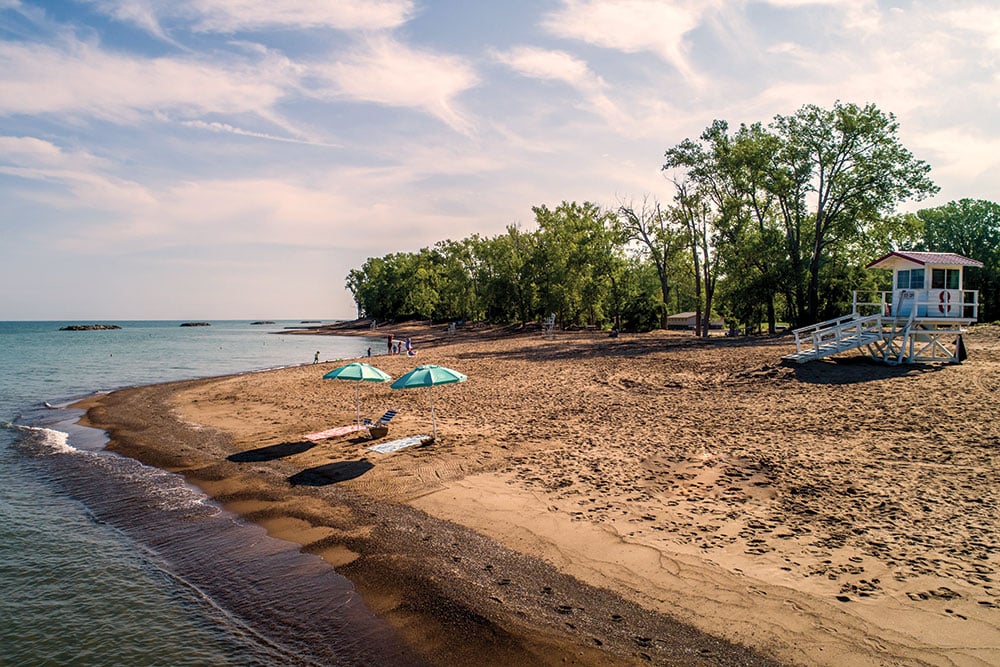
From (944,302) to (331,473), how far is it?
23.4 meters

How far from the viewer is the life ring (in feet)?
70.3

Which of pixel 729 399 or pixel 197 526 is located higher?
pixel 729 399

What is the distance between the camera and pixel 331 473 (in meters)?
13.7

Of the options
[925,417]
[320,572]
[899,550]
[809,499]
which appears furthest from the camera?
[925,417]

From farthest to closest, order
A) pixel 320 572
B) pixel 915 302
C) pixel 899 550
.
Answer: pixel 915 302, pixel 320 572, pixel 899 550

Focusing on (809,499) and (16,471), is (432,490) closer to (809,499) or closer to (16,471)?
(809,499)

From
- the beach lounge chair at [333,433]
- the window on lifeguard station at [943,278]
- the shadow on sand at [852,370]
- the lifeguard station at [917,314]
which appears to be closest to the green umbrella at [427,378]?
the beach lounge chair at [333,433]

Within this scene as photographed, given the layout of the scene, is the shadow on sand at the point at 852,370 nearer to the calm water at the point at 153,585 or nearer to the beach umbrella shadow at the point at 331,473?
the beach umbrella shadow at the point at 331,473

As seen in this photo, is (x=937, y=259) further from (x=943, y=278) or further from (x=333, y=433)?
(x=333, y=433)

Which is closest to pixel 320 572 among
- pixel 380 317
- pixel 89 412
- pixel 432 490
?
pixel 432 490

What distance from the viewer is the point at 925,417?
14.7m

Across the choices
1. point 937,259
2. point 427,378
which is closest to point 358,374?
point 427,378

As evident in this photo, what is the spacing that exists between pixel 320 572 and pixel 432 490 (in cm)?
345

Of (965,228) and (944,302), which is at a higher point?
(965,228)
